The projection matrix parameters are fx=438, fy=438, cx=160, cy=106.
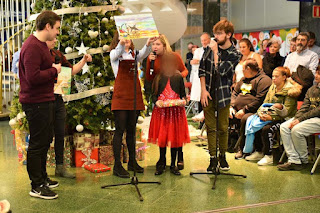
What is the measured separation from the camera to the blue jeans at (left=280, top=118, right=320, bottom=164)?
16.2 feet

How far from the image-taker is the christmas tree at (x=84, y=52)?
516 cm

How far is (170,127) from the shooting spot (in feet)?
15.9

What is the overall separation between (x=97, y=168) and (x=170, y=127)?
98cm

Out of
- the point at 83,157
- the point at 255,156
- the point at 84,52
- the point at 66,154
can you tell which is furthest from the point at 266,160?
the point at 84,52

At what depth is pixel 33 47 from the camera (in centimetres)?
377

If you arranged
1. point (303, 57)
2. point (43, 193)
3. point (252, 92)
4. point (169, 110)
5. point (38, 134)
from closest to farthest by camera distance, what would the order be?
1. point (38, 134)
2. point (43, 193)
3. point (169, 110)
4. point (252, 92)
5. point (303, 57)

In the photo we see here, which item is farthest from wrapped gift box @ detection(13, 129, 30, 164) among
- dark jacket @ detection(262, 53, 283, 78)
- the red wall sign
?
the red wall sign

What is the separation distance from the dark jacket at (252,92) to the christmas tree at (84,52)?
1865mm

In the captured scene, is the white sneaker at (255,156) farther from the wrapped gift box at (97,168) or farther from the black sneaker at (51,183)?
the black sneaker at (51,183)

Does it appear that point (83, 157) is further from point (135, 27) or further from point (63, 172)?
point (135, 27)

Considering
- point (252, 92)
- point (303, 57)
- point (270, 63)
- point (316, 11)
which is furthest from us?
point (316, 11)

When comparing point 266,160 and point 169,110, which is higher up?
point 169,110

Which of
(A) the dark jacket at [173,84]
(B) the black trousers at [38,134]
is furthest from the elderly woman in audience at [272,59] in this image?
(B) the black trousers at [38,134]

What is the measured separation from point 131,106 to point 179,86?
1.99 ft
